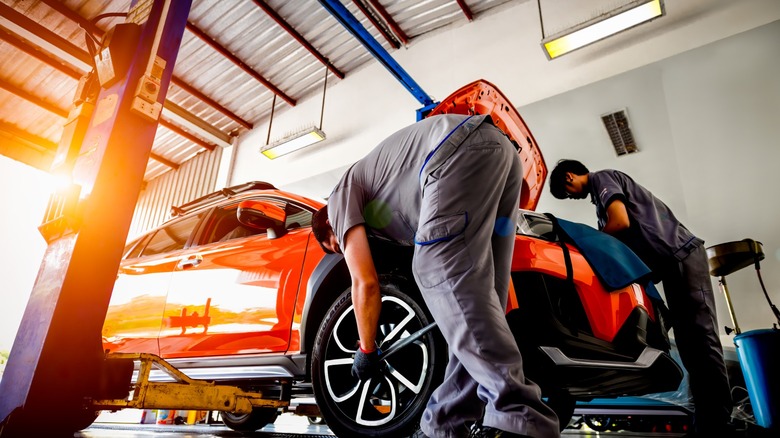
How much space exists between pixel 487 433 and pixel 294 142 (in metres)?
6.58

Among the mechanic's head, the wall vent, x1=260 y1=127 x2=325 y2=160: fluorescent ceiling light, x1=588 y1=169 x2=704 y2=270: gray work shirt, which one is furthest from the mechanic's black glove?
x1=260 y1=127 x2=325 y2=160: fluorescent ceiling light

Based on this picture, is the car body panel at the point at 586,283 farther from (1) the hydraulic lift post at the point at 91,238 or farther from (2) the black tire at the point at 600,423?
(2) the black tire at the point at 600,423

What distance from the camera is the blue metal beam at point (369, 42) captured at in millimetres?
5504

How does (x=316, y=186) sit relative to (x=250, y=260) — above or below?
above

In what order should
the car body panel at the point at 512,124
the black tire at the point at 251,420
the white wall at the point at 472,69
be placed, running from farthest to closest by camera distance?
the white wall at the point at 472,69 < the black tire at the point at 251,420 < the car body panel at the point at 512,124

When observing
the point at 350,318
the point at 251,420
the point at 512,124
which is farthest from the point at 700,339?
the point at 251,420

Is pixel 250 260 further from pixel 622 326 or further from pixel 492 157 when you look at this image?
pixel 622 326

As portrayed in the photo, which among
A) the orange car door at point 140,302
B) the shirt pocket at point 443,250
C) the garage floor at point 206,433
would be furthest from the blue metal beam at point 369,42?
the shirt pocket at point 443,250

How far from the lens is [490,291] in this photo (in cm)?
125

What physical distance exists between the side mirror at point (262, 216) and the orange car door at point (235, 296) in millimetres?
56

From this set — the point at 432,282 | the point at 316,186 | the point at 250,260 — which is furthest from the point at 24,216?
the point at 432,282

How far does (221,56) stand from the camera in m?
Result: 7.77

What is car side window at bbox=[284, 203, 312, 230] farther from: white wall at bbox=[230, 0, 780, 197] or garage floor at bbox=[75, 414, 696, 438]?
white wall at bbox=[230, 0, 780, 197]

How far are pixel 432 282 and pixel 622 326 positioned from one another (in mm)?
999
